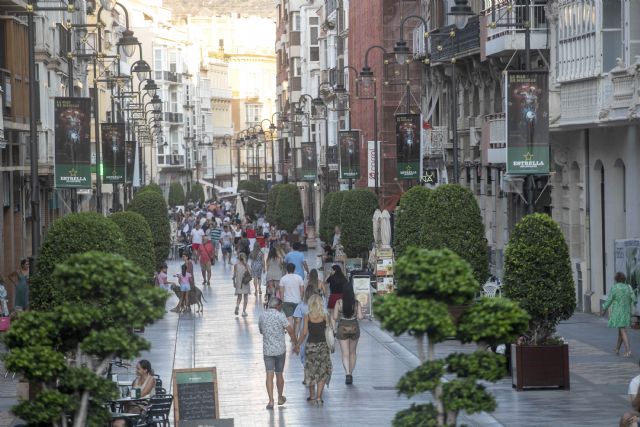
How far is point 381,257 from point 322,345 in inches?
614

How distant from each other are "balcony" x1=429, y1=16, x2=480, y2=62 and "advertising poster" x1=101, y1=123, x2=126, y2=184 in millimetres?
9183

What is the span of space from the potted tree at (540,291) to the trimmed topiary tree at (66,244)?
532cm

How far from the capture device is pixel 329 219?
5547cm

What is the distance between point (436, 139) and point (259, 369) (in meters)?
29.1

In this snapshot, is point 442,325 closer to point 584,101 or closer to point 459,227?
point 459,227

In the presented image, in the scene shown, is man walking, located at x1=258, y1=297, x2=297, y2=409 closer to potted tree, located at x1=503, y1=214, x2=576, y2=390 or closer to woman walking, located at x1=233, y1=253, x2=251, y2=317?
potted tree, located at x1=503, y1=214, x2=576, y2=390

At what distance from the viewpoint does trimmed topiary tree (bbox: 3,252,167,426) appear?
13062 mm

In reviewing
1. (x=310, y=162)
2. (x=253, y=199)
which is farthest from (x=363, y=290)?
(x=253, y=199)

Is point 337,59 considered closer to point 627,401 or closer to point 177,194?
point 177,194

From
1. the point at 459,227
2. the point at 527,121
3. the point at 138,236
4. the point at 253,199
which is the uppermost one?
the point at 527,121

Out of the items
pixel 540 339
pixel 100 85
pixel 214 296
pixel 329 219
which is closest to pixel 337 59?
pixel 100 85

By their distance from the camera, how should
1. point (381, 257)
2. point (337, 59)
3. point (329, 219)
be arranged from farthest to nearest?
point (337, 59) < point (329, 219) < point (381, 257)

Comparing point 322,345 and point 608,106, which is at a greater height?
point 608,106

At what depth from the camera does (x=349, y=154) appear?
59.2 metres
